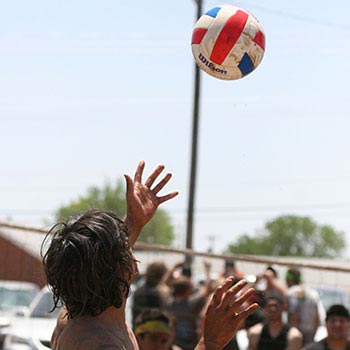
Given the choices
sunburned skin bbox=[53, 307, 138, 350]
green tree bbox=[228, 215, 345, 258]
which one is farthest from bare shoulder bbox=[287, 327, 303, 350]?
green tree bbox=[228, 215, 345, 258]

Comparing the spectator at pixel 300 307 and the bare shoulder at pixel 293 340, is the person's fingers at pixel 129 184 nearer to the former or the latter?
the bare shoulder at pixel 293 340

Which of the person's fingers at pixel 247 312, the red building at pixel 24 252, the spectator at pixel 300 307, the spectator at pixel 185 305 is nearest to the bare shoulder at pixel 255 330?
the spectator at pixel 300 307

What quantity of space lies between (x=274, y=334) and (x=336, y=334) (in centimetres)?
60

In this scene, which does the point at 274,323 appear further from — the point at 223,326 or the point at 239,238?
the point at 239,238

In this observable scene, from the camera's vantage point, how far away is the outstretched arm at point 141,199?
505 centimetres

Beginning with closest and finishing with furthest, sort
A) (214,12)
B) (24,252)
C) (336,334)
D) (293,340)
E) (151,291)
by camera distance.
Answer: (214,12) < (336,334) < (293,340) < (151,291) < (24,252)

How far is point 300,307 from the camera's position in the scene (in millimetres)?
11047

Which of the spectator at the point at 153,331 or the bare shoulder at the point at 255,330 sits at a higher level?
the spectator at the point at 153,331

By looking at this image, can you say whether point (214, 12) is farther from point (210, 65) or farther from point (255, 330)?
point (255, 330)

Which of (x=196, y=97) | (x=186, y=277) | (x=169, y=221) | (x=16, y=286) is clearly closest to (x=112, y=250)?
(x=186, y=277)

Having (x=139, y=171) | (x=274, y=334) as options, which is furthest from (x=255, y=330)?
(x=139, y=171)

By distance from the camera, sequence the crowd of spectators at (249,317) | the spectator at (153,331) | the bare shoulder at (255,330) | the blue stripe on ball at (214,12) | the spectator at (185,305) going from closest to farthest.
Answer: the blue stripe on ball at (214,12), the spectator at (153,331), the crowd of spectators at (249,317), the bare shoulder at (255,330), the spectator at (185,305)

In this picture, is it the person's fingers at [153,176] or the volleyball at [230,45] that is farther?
the volleyball at [230,45]

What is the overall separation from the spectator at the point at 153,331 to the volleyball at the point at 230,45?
2180 mm
